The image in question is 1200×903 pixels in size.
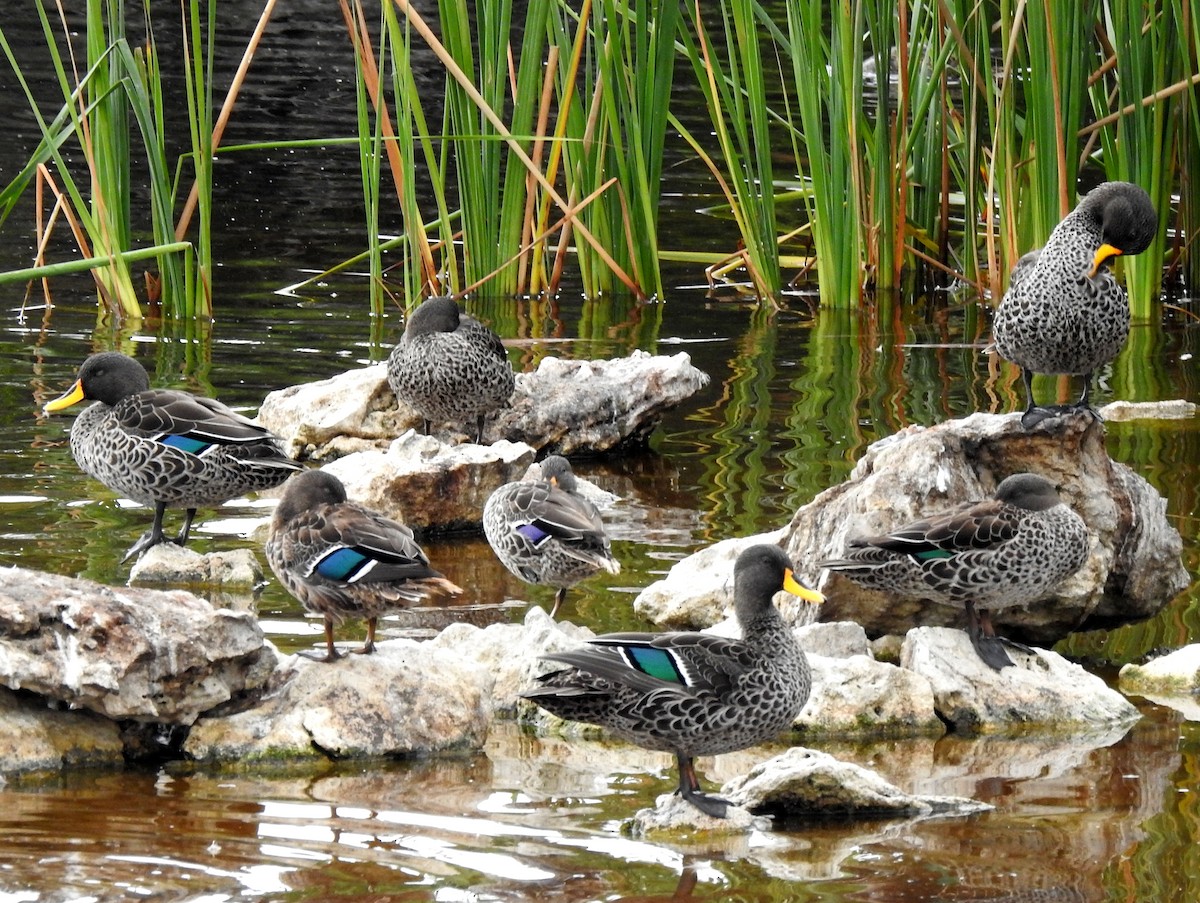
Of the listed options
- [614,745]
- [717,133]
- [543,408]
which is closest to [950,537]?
[614,745]

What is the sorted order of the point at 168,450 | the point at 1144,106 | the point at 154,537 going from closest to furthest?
the point at 168,450, the point at 154,537, the point at 1144,106

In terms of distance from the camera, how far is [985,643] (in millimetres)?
6520

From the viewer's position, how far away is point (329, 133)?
2256cm

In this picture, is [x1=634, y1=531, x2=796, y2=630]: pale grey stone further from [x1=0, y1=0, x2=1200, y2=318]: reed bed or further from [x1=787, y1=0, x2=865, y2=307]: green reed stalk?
[x1=787, y1=0, x2=865, y2=307]: green reed stalk

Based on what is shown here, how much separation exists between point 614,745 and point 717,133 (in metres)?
8.64

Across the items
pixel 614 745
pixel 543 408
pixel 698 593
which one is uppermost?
pixel 543 408

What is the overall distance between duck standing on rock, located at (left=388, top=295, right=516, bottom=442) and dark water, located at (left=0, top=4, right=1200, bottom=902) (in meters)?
0.78

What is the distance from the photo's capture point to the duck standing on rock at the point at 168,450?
7.82 m

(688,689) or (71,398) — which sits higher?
(71,398)

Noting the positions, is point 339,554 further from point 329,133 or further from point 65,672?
point 329,133

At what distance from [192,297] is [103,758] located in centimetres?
819

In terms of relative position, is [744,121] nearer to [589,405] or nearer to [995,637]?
[589,405]

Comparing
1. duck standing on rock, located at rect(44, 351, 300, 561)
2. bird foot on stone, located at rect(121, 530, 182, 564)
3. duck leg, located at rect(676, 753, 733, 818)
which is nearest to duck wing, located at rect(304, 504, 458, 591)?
duck leg, located at rect(676, 753, 733, 818)

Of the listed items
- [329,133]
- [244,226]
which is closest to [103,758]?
[244,226]
